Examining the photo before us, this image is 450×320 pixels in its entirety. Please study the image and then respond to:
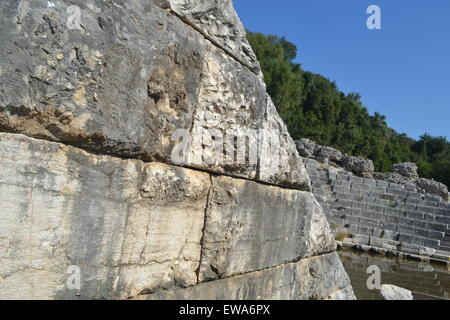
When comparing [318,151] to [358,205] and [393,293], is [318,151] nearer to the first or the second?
[358,205]

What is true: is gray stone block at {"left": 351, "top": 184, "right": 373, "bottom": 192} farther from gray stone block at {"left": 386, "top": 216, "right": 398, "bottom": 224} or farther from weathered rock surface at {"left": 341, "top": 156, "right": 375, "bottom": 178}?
weathered rock surface at {"left": 341, "top": 156, "right": 375, "bottom": 178}

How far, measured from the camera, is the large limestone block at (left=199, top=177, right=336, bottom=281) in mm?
2678

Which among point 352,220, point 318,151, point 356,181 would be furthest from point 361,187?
point 318,151

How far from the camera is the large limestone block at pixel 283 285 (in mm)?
2613

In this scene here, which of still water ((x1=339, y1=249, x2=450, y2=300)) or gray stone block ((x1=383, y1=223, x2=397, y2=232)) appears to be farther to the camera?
gray stone block ((x1=383, y1=223, x2=397, y2=232))

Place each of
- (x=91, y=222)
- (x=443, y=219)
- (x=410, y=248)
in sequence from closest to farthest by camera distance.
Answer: (x=91, y=222), (x=410, y=248), (x=443, y=219)

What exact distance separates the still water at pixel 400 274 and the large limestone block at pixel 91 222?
584 centimetres

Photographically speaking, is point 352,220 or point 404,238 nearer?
point 404,238

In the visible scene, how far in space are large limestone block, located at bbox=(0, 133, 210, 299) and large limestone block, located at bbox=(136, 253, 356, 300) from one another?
A: 0.31ft

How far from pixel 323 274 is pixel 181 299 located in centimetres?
188

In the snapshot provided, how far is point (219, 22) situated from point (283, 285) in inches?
79.6

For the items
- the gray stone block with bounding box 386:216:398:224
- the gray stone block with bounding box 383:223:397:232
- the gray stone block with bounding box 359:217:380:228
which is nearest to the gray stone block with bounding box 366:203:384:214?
the gray stone block with bounding box 386:216:398:224

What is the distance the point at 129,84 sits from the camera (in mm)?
2086

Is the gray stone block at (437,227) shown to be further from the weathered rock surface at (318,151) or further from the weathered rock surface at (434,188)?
the weathered rock surface at (318,151)
